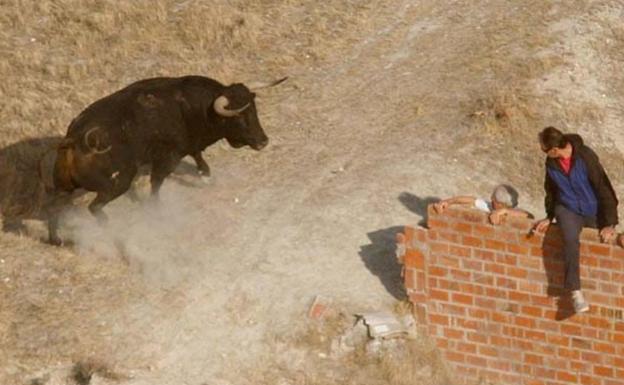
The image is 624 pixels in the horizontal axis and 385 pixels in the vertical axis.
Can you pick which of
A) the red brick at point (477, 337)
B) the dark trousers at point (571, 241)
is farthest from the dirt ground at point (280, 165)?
the dark trousers at point (571, 241)

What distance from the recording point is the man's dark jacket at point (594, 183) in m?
10.8

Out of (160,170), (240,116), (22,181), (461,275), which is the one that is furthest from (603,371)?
(22,181)

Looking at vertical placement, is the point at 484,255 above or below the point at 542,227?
below

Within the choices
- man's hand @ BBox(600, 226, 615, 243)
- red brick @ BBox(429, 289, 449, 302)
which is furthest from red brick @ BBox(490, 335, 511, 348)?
man's hand @ BBox(600, 226, 615, 243)

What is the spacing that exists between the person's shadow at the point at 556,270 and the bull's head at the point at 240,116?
3.92 m

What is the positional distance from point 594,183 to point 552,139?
56 cm

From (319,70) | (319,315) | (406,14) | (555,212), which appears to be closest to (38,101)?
(319,70)

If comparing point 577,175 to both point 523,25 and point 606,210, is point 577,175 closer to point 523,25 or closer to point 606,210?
point 606,210

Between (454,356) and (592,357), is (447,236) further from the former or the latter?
(592,357)

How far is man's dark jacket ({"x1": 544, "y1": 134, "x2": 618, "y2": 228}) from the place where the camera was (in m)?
10.8

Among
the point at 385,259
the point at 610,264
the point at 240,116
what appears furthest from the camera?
the point at 240,116

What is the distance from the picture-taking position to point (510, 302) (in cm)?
1136

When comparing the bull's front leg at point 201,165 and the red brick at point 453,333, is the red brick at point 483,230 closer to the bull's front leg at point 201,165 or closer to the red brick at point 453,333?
the red brick at point 453,333

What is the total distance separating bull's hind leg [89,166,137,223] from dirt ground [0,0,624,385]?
10.1 inches
